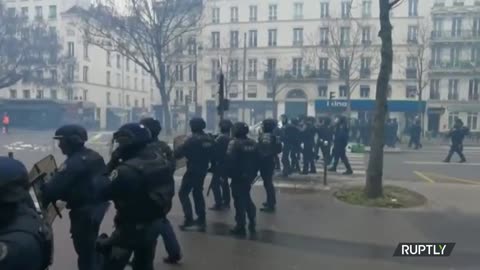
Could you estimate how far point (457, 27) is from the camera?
43.9 m

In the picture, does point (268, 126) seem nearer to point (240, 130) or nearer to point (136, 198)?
point (240, 130)

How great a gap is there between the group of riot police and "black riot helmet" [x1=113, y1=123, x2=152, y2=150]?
812 centimetres

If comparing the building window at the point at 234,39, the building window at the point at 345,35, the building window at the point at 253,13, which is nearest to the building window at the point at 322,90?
the building window at the point at 345,35

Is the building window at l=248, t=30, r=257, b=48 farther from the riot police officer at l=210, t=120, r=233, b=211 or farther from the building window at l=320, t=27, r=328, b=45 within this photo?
the riot police officer at l=210, t=120, r=233, b=211

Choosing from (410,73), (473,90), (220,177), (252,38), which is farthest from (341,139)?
(252,38)

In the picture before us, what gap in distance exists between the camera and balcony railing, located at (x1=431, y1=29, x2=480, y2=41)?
42.5 m

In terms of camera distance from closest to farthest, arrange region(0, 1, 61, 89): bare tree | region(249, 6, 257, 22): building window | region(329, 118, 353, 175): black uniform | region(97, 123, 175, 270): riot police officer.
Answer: region(97, 123, 175, 270): riot police officer < region(329, 118, 353, 175): black uniform < region(0, 1, 61, 89): bare tree < region(249, 6, 257, 22): building window

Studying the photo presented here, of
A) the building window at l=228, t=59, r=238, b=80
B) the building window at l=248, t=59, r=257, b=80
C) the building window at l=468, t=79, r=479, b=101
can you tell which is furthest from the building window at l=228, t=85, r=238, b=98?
the building window at l=468, t=79, r=479, b=101

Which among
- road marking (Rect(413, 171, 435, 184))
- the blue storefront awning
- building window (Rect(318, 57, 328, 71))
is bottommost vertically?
road marking (Rect(413, 171, 435, 184))

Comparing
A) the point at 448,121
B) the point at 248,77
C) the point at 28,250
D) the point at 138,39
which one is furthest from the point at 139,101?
the point at 28,250

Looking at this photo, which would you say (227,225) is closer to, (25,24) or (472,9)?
(25,24)

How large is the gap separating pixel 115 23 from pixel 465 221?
76.7ft

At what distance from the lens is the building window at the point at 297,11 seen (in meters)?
47.7

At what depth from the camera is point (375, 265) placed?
16.7 feet
